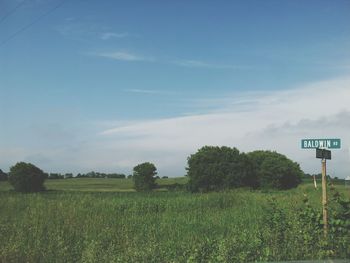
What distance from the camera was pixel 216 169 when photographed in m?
77.2

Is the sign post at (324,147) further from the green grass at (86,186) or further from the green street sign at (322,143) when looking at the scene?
the green grass at (86,186)

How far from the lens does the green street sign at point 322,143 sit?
30.9ft

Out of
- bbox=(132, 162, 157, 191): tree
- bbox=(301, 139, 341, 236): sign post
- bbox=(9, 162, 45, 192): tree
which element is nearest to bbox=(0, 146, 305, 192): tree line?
bbox=(9, 162, 45, 192): tree

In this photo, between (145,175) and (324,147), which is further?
(145,175)

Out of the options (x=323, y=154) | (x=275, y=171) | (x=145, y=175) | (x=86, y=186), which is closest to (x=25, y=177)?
(x=86, y=186)

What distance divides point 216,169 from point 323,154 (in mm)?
68099

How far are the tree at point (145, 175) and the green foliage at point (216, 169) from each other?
17.3m

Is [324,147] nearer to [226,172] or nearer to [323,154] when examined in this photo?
[323,154]

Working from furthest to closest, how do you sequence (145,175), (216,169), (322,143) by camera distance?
(145,175)
(216,169)
(322,143)

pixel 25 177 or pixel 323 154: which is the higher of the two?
pixel 25 177

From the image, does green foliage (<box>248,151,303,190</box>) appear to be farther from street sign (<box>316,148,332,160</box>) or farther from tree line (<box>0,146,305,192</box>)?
street sign (<box>316,148,332,160</box>)

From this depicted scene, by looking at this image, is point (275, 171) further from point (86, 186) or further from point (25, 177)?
point (25, 177)

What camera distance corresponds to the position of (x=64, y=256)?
8.95 m

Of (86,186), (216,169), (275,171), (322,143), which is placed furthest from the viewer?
(86,186)
